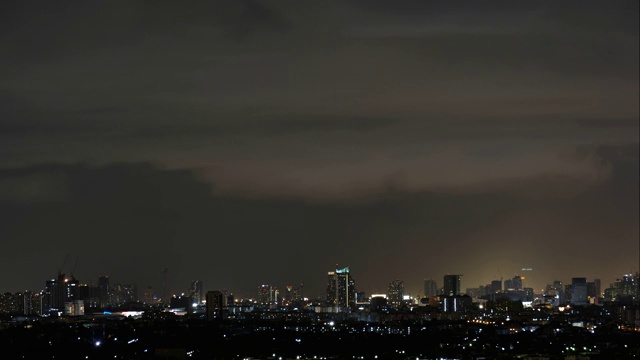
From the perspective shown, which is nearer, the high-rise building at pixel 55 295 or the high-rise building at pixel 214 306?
the high-rise building at pixel 214 306

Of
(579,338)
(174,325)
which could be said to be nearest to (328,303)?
(174,325)

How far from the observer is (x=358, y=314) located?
106 metres

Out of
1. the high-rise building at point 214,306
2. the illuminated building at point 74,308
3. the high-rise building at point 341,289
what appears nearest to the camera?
the high-rise building at point 214,306

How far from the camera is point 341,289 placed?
124 meters

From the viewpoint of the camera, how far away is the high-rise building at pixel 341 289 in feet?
405

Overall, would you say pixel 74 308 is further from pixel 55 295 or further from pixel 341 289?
pixel 341 289

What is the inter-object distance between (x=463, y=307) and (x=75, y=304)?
111 ft

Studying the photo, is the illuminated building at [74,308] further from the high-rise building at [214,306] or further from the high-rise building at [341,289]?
the high-rise building at [341,289]

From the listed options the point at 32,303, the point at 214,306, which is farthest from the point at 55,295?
the point at 214,306

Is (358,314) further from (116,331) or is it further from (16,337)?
(16,337)

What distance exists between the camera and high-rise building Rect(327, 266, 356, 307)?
123562mm

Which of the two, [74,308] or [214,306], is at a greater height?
[74,308]

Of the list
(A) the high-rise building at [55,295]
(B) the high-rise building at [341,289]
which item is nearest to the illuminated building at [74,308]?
(A) the high-rise building at [55,295]

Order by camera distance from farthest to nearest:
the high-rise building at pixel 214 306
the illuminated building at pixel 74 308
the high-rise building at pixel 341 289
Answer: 1. the high-rise building at pixel 341 289
2. the illuminated building at pixel 74 308
3. the high-rise building at pixel 214 306
